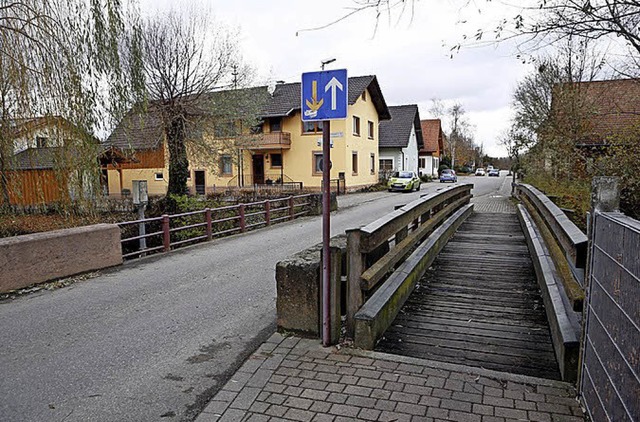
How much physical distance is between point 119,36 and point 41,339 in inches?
250

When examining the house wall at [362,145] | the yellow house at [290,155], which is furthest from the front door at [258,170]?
the house wall at [362,145]

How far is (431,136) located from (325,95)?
53.7 metres

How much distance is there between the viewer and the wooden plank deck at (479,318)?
13.5 ft

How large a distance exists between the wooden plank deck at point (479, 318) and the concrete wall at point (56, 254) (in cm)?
542

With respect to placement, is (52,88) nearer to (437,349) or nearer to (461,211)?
(437,349)

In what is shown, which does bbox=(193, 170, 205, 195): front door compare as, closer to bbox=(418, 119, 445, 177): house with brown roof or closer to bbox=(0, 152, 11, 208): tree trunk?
bbox=(0, 152, 11, 208): tree trunk

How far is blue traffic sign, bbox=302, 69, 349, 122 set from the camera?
4.09 meters

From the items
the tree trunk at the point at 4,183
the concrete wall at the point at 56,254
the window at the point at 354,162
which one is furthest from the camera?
the window at the point at 354,162

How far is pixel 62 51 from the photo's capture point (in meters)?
7.92

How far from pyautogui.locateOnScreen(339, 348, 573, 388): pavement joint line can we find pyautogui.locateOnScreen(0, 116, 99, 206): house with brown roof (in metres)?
6.28

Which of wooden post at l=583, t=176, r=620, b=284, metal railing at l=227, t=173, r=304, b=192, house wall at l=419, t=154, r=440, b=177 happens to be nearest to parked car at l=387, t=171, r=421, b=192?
metal railing at l=227, t=173, r=304, b=192

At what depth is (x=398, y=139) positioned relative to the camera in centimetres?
4144

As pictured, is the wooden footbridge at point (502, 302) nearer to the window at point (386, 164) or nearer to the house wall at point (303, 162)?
the house wall at point (303, 162)

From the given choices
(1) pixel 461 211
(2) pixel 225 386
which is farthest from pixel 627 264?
(1) pixel 461 211
